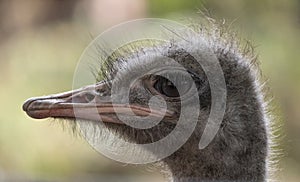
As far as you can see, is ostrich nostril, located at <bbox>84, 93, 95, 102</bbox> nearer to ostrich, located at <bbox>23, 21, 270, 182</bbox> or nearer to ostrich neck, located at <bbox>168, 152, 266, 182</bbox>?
ostrich, located at <bbox>23, 21, 270, 182</bbox>

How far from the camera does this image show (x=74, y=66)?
6727 millimetres

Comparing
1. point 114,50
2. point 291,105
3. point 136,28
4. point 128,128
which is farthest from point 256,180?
point 291,105

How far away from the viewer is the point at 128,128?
276 centimetres

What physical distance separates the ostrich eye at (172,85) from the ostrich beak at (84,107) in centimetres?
5

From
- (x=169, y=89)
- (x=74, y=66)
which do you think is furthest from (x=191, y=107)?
(x=74, y=66)

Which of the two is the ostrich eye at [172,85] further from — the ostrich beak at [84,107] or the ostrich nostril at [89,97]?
the ostrich nostril at [89,97]

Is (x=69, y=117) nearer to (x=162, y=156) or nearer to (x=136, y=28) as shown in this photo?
(x=162, y=156)

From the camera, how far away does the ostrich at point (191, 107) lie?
2.68m

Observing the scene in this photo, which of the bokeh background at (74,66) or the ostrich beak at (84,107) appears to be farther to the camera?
the bokeh background at (74,66)

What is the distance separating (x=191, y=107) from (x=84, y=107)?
276 millimetres

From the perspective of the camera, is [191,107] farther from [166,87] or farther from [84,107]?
[84,107]

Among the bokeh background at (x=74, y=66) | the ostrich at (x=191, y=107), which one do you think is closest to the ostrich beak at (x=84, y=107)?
the ostrich at (x=191, y=107)

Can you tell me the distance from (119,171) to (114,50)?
11.4 ft

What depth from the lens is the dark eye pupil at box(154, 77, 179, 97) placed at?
8.82 ft
